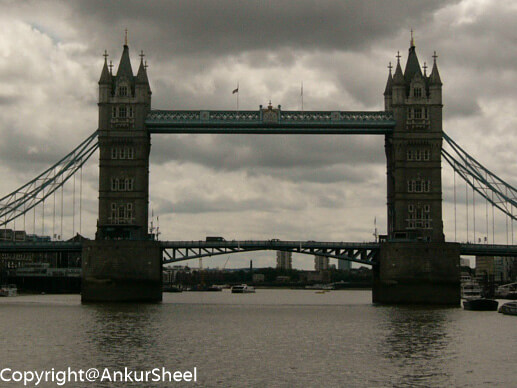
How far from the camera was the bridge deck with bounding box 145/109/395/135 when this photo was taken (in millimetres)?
124562

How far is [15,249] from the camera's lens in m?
126

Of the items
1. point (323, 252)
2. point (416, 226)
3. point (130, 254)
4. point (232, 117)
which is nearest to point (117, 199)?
point (130, 254)

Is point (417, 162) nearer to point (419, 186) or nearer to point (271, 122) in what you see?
point (419, 186)

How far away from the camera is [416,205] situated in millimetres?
126188

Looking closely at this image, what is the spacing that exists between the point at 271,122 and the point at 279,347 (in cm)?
6415

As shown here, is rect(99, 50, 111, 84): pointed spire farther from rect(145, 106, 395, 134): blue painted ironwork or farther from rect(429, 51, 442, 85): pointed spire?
rect(429, 51, 442, 85): pointed spire

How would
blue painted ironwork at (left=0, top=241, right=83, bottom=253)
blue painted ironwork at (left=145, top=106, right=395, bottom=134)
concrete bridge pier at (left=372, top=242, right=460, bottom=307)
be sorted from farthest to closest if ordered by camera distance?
blue painted ironwork at (left=0, top=241, right=83, bottom=253) → blue painted ironwork at (left=145, top=106, right=395, bottom=134) → concrete bridge pier at (left=372, top=242, right=460, bottom=307)

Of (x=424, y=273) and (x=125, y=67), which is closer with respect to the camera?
(x=424, y=273)

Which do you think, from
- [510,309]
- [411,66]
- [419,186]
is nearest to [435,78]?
[411,66]

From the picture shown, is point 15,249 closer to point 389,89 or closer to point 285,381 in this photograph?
point 389,89

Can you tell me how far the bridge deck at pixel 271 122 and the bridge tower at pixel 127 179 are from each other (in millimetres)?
3282

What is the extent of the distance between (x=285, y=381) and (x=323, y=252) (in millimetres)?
82756

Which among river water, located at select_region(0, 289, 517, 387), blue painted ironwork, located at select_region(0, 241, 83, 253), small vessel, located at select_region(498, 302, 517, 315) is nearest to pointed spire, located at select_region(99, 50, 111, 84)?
blue painted ironwork, located at select_region(0, 241, 83, 253)

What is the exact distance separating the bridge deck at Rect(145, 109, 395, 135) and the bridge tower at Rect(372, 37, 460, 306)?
3727 mm
